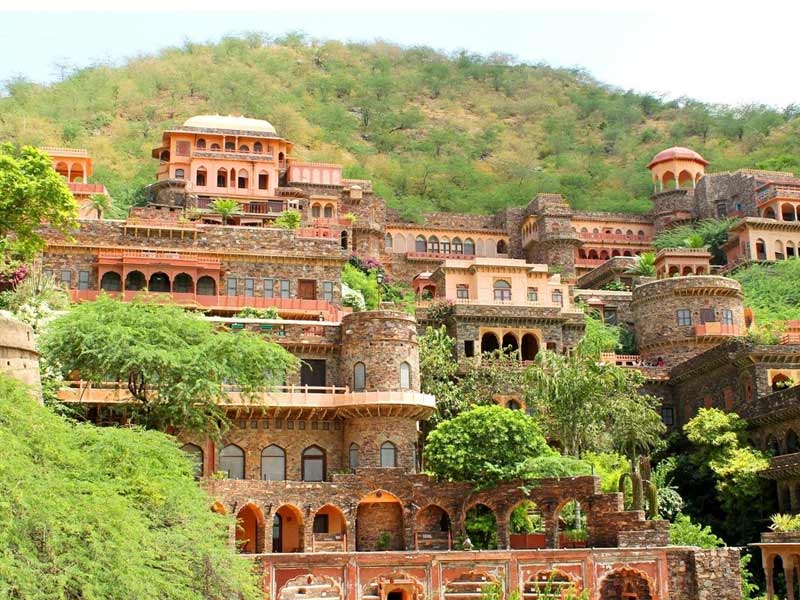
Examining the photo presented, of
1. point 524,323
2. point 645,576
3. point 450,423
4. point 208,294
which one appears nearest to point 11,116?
point 208,294

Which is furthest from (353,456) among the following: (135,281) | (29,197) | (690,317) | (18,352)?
(690,317)

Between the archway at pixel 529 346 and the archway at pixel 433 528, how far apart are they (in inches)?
558

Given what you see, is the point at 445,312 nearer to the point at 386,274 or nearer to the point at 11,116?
the point at 386,274

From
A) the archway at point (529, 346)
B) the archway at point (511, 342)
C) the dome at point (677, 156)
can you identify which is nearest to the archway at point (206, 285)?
the archway at point (511, 342)

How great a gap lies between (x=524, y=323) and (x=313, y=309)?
402 inches

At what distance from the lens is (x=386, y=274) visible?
66.9 metres

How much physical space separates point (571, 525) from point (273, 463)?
1133 centimetres

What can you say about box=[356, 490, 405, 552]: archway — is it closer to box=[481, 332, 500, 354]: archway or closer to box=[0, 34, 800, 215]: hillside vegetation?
box=[481, 332, 500, 354]: archway

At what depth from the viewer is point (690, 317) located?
54.8 metres

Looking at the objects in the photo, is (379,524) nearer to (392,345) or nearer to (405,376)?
(405,376)

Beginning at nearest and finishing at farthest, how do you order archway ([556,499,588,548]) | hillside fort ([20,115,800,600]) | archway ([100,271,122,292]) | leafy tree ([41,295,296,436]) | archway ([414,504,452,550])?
hillside fort ([20,115,800,600]) < leafy tree ([41,295,296,436]) < archway ([556,499,588,548]) < archway ([414,504,452,550]) < archway ([100,271,122,292])

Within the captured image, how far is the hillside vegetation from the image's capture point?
297 feet

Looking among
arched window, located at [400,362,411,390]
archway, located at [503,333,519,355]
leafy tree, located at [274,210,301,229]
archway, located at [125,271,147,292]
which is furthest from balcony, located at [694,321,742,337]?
archway, located at [125,271,147,292]

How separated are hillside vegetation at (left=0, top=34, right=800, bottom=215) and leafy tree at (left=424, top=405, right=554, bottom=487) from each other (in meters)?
39.7
